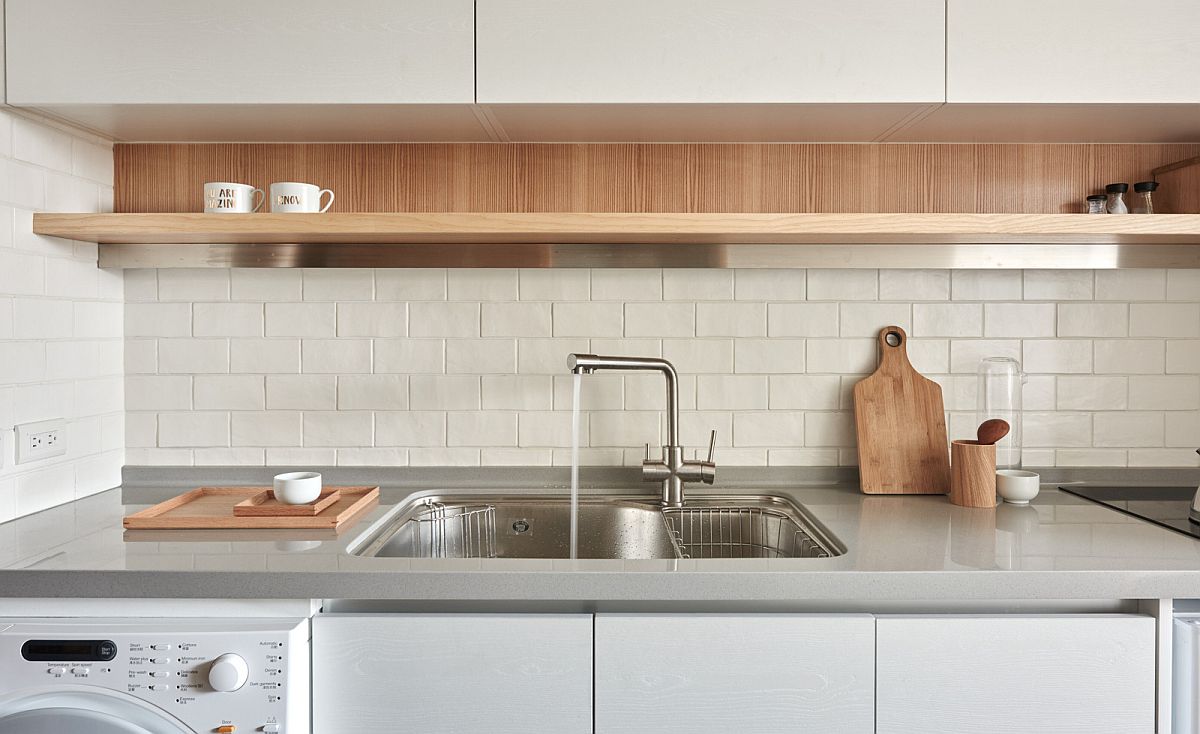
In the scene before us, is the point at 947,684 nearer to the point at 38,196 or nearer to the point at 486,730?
the point at 486,730

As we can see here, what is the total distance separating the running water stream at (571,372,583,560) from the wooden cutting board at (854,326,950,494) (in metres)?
0.62

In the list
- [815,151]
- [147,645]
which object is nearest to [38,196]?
[147,645]

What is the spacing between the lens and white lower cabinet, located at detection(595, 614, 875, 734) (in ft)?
4.00

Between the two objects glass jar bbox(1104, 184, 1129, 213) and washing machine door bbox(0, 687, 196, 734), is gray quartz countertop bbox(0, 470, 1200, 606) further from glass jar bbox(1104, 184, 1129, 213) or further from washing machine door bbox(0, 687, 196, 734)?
glass jar bbox(1104, 184, 1129, 213)

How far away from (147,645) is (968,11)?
1.68m

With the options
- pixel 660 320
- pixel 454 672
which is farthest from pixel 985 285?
pixel 454 672

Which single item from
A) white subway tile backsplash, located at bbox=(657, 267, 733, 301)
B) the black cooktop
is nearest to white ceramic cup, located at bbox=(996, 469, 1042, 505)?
the black cooktop

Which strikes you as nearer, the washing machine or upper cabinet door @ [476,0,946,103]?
the washing machine

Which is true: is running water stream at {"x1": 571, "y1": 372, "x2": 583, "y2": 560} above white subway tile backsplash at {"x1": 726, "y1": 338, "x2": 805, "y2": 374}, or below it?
below

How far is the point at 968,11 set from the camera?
57.6 inches

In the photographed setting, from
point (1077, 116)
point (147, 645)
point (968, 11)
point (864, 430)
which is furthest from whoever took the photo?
point (864, 430)

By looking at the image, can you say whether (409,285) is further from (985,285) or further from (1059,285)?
(1059,285)

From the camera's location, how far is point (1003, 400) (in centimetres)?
183

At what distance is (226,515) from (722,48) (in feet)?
4.09
